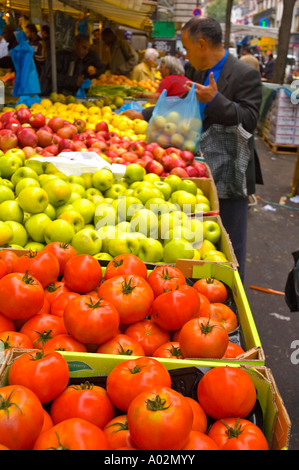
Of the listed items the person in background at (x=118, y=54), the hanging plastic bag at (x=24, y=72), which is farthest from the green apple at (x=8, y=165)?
the person in background at (x=118, y=54)

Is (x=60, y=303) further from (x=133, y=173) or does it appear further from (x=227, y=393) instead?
(x=133, y=173)

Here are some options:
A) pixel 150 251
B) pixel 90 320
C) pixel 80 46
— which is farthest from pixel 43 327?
pixel 80 46

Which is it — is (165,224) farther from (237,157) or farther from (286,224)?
(286,224)

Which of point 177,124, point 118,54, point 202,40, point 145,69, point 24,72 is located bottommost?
point 177,124

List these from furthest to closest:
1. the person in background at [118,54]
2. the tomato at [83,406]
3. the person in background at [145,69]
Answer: the person in background at [118,54] → the person in background at [145,69] → the tomato at [83,406]

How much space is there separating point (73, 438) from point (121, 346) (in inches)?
19.7

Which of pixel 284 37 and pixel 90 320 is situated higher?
pixel 284 37

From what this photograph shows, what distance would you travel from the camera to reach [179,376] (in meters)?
1.33

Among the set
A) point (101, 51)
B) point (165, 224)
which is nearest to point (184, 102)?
point (165, 224)

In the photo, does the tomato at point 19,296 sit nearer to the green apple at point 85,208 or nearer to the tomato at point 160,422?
the tomato at point 160,422

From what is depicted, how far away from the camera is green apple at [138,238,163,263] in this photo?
7.58 ft

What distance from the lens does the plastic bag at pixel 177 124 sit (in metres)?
3.70

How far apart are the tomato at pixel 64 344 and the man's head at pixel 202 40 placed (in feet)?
9.37

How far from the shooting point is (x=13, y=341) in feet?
4.70
